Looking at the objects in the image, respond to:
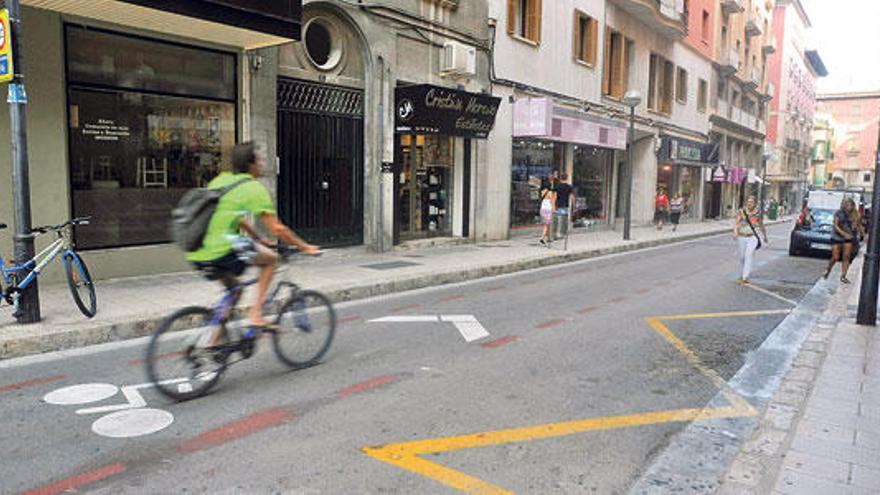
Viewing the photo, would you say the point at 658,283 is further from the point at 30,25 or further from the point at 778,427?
the point at 30,25

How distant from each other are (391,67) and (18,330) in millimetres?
→ 9364

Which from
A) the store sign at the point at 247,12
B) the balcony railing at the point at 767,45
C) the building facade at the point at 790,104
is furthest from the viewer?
the building facade at the point at 790,104

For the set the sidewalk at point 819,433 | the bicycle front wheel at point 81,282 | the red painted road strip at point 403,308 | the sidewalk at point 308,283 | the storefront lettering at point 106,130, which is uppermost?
the storefront lettering at point 106,130

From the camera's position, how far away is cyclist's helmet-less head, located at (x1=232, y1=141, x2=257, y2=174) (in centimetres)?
505

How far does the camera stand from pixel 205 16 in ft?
28.0

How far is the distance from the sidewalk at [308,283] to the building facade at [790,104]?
40.5 metres

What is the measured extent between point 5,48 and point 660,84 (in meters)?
26.5

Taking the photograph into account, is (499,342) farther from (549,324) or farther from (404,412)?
(404,412)

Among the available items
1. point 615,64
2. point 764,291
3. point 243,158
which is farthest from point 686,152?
point 243,158

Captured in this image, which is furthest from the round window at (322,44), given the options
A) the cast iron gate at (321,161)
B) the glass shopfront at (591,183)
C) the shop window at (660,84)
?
the shop window at (660,84)

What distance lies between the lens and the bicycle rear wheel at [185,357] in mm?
4668

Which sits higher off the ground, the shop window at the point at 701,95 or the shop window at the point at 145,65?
the shop window at the point at 701,95

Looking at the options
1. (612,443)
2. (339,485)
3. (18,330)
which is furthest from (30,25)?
(612,443)

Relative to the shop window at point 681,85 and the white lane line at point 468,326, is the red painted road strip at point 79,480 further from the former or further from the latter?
the shop window at point 681,85
